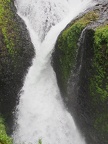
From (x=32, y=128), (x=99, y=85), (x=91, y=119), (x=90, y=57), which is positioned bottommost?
(x=32, y=128)

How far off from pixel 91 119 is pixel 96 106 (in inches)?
25.7

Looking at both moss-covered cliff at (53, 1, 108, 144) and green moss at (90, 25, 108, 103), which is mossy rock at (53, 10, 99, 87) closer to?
moss-covered cliff at (53, 1, 108, 144)

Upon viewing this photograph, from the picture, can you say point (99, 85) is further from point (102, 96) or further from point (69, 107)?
point (69, 107)

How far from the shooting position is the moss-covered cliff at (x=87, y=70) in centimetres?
902

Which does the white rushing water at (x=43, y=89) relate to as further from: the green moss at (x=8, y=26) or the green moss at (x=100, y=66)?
the green moss at (x=100, y=66)

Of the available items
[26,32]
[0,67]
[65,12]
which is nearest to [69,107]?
[0,67]

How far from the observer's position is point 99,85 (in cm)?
921

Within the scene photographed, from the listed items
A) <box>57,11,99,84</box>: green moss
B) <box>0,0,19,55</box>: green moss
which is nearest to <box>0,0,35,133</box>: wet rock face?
<box>0,0,19,55</box>: green moss

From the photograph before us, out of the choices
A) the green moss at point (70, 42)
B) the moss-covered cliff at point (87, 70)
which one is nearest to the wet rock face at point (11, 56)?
the moss-covered cliff at point (87, 70)

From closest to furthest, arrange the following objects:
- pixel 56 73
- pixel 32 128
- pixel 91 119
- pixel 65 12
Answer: pixel 91 119 < pixel 32 128 < pixel 56 73 < pixel 65 12

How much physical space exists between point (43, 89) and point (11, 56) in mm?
1950

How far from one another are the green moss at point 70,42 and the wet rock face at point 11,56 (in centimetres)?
186

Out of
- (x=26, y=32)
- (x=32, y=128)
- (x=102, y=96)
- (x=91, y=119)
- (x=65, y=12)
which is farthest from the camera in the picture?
(x=65, y=12)

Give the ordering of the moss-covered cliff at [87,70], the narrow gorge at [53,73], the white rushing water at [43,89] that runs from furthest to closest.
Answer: the white rushing water at [43,89] < the narrow gorge at [53,73] < the moss-covered cliff at [87,70]
